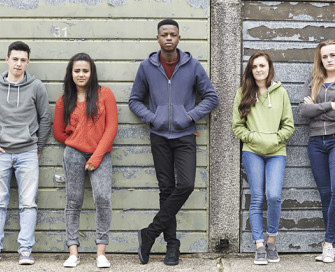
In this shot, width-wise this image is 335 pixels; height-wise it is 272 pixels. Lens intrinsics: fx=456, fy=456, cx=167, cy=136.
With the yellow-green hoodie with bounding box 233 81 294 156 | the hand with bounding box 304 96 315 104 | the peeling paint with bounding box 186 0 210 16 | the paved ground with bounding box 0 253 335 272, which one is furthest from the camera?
the peeling paint with bounding box 186 0 210 16

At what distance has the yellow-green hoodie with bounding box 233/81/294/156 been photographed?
4633mm

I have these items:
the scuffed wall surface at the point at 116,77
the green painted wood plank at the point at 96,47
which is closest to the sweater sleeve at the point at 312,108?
the scuffed wall surface at the point at 116,77

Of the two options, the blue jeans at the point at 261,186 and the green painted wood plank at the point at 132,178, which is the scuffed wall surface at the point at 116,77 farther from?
the blue jeans at the point at 261,186

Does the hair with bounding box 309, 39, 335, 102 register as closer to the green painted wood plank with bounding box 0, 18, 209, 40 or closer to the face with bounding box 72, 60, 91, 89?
the green painted wood plank with bounding box 0, 18, 209, 40

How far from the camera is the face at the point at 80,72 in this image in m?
4.66

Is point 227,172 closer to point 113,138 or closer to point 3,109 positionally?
point 113,138

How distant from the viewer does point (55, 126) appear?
4.80m

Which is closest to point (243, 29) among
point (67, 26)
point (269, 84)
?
point (269, 84)

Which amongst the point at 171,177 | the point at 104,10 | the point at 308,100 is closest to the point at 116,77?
the point at 104,10

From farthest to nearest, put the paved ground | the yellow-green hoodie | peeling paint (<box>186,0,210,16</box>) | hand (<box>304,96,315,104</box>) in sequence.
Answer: peeling paint (<box>186,0,210,16</box>) → hand (<box>304,96,315,104</box>) → the yellow-green hoodie → the paved ground

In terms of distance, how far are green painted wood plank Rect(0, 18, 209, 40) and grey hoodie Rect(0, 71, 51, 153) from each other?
1.67 ft

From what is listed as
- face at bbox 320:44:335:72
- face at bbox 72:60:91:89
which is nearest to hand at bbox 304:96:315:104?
face at bbox 320:44:335:72

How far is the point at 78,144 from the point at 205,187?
1450mm

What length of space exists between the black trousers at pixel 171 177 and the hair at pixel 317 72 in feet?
4.48
